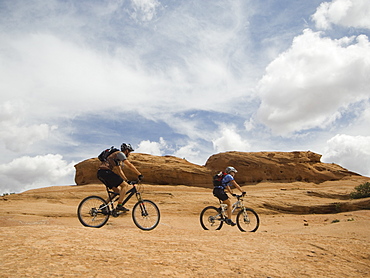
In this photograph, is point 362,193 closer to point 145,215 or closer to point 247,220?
point 247,220

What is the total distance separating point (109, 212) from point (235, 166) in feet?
99.4

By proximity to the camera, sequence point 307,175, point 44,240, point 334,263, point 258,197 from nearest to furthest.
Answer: point 44,240, point 334,263, point 258,197, point 307,175

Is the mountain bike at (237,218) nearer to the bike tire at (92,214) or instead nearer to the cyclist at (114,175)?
the cyclist at (114,175)

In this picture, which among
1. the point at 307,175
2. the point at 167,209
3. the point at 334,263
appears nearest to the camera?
the point at 334,263

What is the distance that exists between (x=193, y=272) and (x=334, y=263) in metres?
2.50

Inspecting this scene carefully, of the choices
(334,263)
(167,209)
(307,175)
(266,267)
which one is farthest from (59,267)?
(307,175)

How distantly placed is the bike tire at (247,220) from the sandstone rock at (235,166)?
1003 inches

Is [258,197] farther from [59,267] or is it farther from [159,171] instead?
[59,267]

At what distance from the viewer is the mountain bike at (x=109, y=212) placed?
694cm

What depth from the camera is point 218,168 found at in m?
36.1

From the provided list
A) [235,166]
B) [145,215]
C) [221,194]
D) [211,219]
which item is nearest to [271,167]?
[235,166]

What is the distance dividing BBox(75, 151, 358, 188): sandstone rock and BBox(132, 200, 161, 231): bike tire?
1051 inches

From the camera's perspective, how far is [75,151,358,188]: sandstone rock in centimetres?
3431

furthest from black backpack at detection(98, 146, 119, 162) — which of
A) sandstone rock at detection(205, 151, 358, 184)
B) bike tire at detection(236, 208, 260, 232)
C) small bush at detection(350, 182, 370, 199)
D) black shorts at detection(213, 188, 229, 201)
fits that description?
sandstone rock at detection(205, 151, 358, 184)
